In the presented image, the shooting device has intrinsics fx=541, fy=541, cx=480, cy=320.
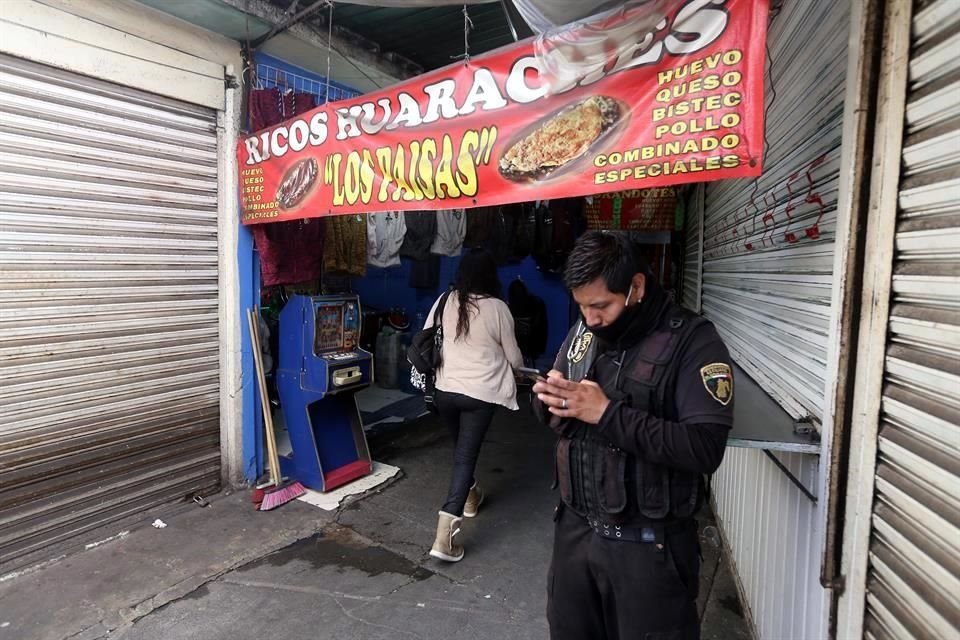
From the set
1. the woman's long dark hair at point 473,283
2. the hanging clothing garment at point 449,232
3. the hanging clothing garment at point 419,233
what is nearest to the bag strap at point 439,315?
the woman's long dark hair at point 473,283

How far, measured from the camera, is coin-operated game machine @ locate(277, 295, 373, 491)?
4457mm

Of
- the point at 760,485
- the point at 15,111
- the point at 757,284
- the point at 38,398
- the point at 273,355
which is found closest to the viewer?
the point at 760,485

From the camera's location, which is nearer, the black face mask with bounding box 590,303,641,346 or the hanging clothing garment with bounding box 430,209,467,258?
the black face mask with bounding box 590,303,641,346

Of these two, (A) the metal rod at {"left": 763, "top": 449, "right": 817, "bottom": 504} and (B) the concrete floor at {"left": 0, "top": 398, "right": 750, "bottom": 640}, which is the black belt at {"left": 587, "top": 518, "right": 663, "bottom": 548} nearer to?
(A) the metal rod at {"left": 763, "top": 449, "right": 817, "bottom": 504}

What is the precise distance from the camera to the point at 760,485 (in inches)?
109

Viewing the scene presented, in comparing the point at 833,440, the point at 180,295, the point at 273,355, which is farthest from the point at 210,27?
the point at 833,440

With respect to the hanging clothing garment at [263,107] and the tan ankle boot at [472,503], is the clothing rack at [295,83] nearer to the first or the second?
the hanging clothing garment at [263,107]

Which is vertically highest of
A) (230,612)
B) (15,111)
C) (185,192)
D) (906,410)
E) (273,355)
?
(15,111)

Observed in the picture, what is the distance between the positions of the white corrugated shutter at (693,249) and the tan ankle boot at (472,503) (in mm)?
2462

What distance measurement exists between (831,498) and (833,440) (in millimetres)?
185

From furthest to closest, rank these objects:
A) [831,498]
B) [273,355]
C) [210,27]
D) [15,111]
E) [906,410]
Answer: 1. [273,355]
2. [210,27]
3. [15,111]
4. [831,498]
5. [906,410]

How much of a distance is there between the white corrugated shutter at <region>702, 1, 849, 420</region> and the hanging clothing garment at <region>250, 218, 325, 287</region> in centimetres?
353

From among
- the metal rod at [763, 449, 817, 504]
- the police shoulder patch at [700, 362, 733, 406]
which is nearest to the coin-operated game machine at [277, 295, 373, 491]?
the metal rod at [763, 449, 817, 504]

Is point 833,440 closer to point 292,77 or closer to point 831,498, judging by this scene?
point 831,498
